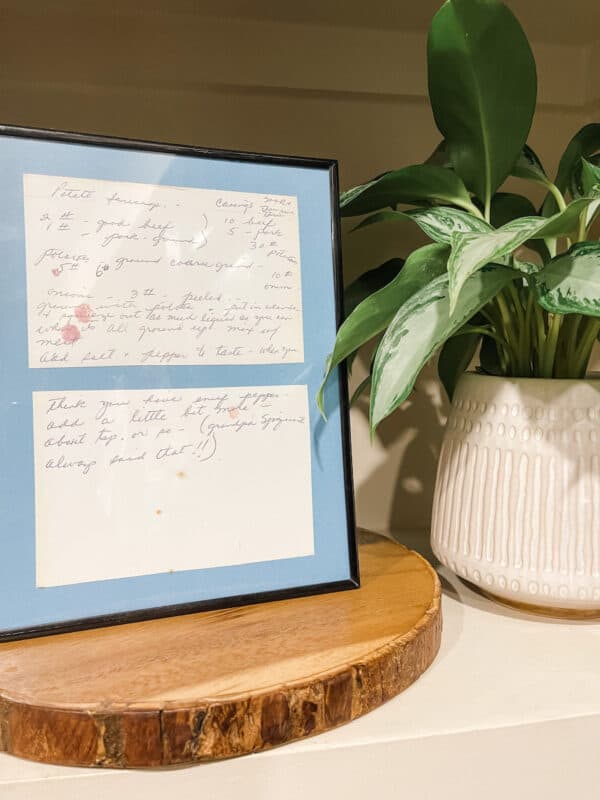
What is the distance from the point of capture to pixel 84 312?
1.64ft

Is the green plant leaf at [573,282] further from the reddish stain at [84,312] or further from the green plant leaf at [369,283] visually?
the reddish stain at [84,312]

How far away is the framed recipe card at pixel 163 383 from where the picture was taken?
0.48 metres

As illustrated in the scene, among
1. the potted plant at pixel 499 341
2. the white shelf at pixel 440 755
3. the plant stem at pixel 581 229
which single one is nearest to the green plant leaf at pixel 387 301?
the potted plant at pixel 499 341

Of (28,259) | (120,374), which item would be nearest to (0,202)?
(28,259)

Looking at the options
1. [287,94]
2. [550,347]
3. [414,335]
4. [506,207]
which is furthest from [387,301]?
[287,94]

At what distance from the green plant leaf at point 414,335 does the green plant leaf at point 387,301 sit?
3 centimetres

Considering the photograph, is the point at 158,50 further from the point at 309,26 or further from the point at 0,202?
the point at 0,202

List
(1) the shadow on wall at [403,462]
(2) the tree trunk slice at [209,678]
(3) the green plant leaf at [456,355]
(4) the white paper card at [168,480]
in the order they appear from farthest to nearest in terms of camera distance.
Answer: (1) the shadow on wall at [403,462], (3) the green plant leaf at [456,355], (4) the white paper card at [168,480], (2) the tree trunk slice at [209,678]

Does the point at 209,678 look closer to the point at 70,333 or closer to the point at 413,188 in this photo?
the point at 70,333

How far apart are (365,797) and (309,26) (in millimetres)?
721

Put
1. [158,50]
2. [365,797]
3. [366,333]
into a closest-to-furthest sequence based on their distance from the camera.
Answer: [365,797]
[366,333]
[158,50]

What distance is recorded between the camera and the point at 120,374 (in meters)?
0.51

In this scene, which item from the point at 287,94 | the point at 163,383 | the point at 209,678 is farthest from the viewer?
the point at 287,94

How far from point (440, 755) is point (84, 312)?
38 cm
